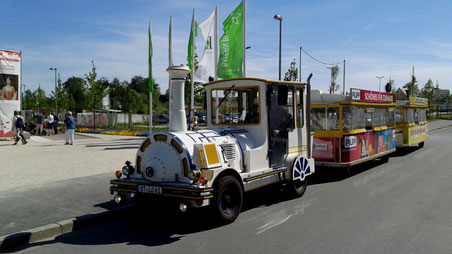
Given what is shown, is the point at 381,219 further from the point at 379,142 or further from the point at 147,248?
the point at 379,142

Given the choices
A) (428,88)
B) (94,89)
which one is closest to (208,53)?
(94,89)

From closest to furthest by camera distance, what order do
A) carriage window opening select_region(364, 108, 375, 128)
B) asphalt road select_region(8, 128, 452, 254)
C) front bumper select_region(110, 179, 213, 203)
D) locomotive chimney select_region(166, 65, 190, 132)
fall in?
asphalt road select_region(8, 128, 452, 254) < front bumper select_region(110, 179, 213, 203) < locomotive chimney select_region(166, 65, 190, 132) < carriage window opening select_region(364, 108, 375, 128)

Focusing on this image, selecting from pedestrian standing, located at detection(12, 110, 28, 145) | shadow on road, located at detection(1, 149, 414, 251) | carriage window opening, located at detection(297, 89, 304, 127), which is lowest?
shadow on road, located at detection(1, 149, 414, 251)

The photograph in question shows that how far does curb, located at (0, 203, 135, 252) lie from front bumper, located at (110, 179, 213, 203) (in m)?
0.70

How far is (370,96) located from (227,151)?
734 centimetres

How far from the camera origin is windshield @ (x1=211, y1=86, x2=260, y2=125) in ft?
22.8

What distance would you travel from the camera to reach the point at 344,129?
32.9ft

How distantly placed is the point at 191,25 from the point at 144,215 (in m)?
12.2

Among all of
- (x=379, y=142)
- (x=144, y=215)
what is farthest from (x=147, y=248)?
(x=379, y=142)

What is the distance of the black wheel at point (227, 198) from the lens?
17.9 feet

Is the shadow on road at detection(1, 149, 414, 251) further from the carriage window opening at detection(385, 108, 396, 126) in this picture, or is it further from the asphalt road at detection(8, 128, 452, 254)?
the carriage window opening at detection(385, 108, 396, 126)

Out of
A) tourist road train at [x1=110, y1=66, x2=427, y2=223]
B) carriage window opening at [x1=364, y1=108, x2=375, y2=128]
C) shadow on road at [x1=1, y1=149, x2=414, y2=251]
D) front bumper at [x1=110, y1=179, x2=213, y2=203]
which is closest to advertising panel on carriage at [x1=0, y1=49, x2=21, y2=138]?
tourist road train at [x1=110, y1=66, x2=427, y2=223]

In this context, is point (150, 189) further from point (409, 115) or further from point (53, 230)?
point (409, 115)

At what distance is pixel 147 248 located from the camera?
482 centimetres
